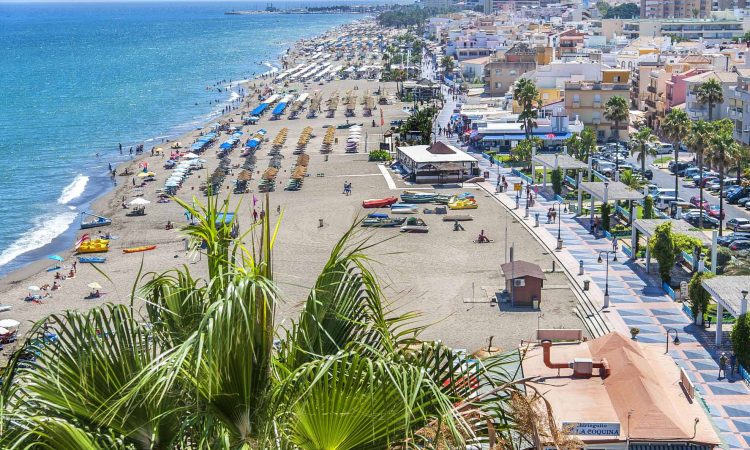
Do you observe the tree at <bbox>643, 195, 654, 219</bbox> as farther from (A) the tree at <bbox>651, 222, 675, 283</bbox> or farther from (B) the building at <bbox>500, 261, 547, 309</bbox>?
(B) the building at <bbox>500, 261, 547, 309</bbox>

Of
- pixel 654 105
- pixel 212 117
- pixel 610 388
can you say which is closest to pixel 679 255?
pixel 610 388

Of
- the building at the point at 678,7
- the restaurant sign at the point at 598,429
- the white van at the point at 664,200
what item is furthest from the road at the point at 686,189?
the building at the point at 678,7

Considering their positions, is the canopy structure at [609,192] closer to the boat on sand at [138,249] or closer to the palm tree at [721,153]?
the palm tree at [721,153]

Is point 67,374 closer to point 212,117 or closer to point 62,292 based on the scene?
point 62,292

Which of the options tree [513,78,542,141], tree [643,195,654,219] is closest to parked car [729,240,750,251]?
tree [643,195,654,219]

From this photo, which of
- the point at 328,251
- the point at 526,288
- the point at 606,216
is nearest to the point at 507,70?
the point at 606,216

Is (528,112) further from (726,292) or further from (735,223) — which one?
(726,292)
